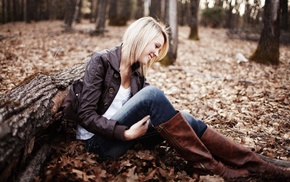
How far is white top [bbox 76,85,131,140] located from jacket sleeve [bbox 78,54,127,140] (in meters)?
0.25

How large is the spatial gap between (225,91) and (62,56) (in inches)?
173

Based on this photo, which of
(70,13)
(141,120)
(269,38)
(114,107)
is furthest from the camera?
(70,13)

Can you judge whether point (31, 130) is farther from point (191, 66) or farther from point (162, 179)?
point (191, 66)

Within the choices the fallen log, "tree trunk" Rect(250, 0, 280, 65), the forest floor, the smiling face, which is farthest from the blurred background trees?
the fallen log

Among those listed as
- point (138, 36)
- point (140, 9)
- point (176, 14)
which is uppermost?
point (140, 9)

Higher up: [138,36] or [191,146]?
[138,36]

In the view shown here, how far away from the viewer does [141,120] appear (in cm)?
211

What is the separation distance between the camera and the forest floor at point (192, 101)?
224 cm

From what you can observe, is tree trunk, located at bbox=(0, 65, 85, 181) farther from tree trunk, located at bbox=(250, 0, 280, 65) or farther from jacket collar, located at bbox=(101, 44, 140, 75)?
tree trunk, located at bbox=(250, 0, 280, 65)

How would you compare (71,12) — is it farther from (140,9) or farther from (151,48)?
(140,9)

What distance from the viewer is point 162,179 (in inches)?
87.7

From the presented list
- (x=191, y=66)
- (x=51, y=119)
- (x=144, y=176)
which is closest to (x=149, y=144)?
(x=144, y=176)

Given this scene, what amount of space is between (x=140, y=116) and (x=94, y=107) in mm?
447

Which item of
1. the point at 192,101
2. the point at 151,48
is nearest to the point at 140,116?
the point at 151,48
